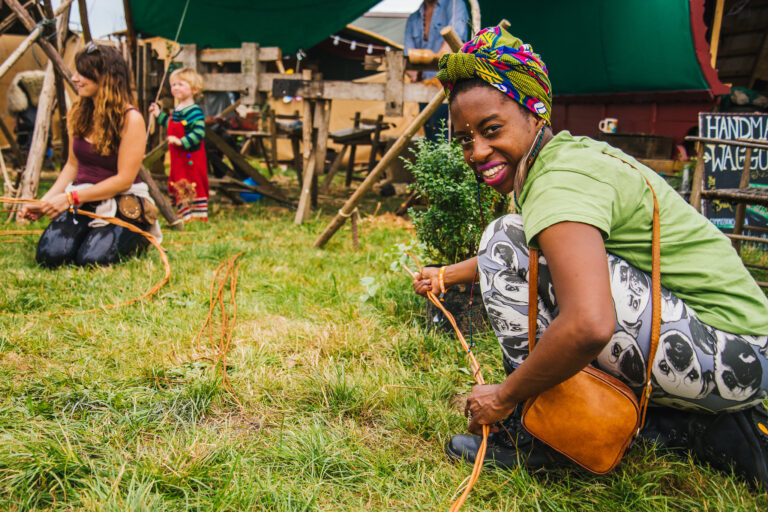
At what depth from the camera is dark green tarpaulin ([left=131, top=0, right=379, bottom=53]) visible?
6.35 meters

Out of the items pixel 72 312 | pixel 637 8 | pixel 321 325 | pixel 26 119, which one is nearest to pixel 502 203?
pixel 321 325

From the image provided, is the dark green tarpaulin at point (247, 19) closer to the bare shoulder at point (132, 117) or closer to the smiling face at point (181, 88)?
the smiling face at point (181, 88)

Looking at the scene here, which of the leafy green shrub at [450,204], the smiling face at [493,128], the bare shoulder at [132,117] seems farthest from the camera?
the bare shoulder at [132,117]

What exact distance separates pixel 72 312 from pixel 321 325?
126cm

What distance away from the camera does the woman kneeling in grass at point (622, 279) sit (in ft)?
4.55

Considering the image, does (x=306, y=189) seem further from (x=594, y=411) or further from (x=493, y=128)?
(x=594, y=411)

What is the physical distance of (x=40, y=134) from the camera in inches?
181

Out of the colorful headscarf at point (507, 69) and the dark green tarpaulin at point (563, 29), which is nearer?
the colorful headscarf at point (507, 69)

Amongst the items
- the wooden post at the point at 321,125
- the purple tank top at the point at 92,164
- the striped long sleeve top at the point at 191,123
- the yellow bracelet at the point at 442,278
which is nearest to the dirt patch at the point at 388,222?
the wooden post at the point at 321,125

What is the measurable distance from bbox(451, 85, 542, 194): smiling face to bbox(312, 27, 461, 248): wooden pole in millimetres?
1512

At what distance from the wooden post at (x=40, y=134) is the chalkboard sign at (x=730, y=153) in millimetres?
5472

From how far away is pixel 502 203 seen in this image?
9.41ft

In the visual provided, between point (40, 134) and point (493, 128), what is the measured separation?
4611 millimetres

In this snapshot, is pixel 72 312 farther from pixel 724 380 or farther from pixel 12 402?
pixel 724 380
